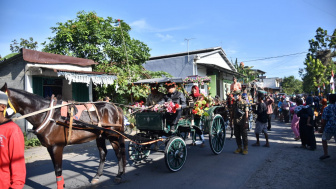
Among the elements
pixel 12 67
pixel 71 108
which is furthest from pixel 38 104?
pixel 12 67

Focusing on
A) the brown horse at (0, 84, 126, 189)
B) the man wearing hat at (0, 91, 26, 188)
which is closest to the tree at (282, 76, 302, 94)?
the brown horse at (0, 84, 126, 189)

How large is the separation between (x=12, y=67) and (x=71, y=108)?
742cm

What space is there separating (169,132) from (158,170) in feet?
3.39

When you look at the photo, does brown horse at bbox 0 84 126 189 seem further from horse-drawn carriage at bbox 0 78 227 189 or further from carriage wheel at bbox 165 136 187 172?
carriage wheel at bbox 165 136 187 172

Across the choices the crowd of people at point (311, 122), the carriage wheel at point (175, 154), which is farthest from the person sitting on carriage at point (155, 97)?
the crowd of people at point (311, 122)

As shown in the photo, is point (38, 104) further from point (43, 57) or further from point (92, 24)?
point (92, 24)

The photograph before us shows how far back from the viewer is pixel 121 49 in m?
14.0

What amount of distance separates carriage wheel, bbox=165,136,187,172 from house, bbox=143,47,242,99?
474 inches

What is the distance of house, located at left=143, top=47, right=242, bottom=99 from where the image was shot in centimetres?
1858

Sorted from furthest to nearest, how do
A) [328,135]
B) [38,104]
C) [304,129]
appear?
[304,129] → [328,135] → [38,104]

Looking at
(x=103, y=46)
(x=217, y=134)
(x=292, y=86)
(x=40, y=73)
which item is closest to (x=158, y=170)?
(x=217, y=134)

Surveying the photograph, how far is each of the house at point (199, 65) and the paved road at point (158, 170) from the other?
35.6 feet

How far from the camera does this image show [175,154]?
17.3ft

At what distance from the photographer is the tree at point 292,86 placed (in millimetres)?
54900
